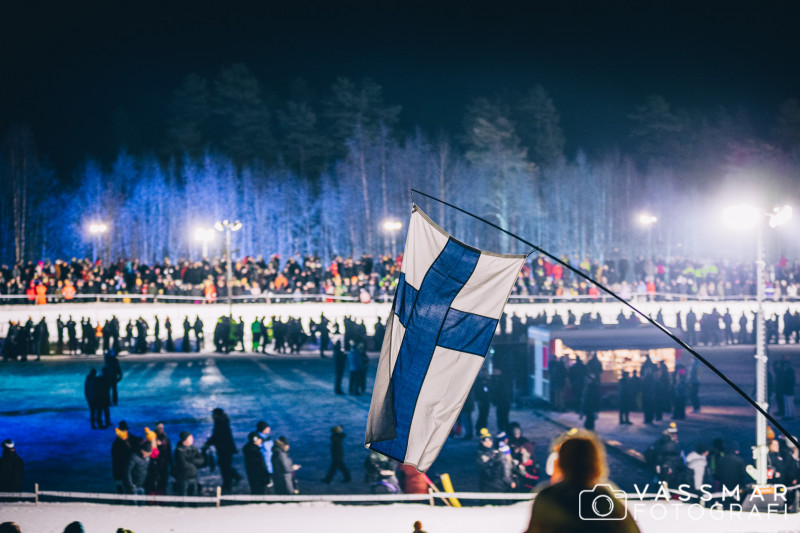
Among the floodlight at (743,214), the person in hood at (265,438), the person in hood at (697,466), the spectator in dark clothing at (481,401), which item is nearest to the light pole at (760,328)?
the floodlight at (743,214)

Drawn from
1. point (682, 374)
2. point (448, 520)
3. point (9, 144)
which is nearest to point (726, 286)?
point (682, 374)

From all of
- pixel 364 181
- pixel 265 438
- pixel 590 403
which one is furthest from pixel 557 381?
pixel 364 181

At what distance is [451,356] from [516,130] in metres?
66.0

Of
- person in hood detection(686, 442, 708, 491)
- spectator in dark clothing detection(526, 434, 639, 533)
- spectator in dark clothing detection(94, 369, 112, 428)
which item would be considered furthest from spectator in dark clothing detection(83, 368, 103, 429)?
spectator in dark clothing detection(526, 434, 639, 533)

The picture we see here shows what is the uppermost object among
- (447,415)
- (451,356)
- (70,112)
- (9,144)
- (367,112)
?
(70,112)

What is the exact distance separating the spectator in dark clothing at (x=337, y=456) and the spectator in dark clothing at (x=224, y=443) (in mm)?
1427

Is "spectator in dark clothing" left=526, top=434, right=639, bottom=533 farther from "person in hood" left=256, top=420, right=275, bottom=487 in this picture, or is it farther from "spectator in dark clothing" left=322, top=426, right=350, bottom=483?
"spectator in dark clothing" left=322, top=426, right=350, bottom=483

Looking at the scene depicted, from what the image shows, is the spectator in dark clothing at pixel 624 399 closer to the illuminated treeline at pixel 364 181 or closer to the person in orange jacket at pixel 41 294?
the person in orange jacket at pixel 41 294

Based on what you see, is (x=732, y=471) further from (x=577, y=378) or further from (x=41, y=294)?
(x=41, y=294)

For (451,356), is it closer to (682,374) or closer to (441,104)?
(682,374)

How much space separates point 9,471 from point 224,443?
2962 millimetres

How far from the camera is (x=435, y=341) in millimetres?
5543

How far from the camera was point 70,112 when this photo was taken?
345 feet

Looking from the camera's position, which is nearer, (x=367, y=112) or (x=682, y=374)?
(x=682, y=374)
